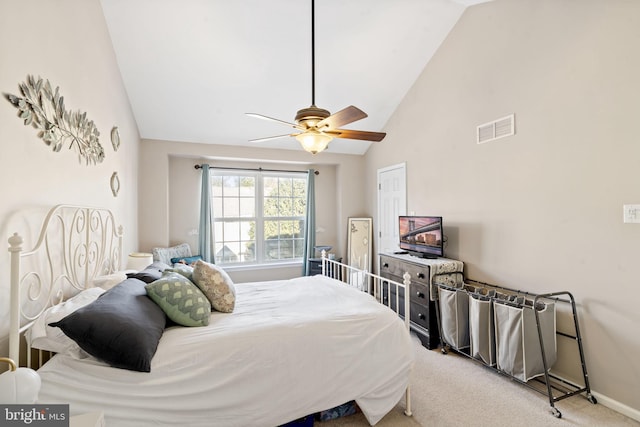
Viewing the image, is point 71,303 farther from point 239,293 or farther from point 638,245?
point 638,245

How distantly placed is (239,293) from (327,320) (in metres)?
1.01

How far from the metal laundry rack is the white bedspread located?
0.97 m

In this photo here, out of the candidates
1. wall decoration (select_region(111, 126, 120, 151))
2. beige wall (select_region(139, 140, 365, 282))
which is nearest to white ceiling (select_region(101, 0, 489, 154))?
beige wall (select_region(139, 140, 365, 282))

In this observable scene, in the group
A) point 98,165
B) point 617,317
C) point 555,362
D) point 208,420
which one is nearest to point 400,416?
point 208,420

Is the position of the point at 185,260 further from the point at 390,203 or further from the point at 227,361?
the point at 390,203

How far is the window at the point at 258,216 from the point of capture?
15.8ft

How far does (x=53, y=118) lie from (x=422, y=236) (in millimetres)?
3341

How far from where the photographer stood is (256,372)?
1.56 metres

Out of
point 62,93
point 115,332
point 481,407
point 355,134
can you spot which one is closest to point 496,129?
point 355,134

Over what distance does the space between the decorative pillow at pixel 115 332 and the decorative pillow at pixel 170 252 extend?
2.65m

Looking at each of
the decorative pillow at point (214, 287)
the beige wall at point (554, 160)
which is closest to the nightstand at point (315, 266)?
the beige wall at point (554, 160)

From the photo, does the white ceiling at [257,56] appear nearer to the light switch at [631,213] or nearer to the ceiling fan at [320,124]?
the ceiling fan at [320,124]

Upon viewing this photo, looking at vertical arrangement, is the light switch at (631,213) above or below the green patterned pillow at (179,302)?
above

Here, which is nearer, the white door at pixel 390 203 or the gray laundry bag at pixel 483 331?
the gray laundry bag at pixel 483 331
